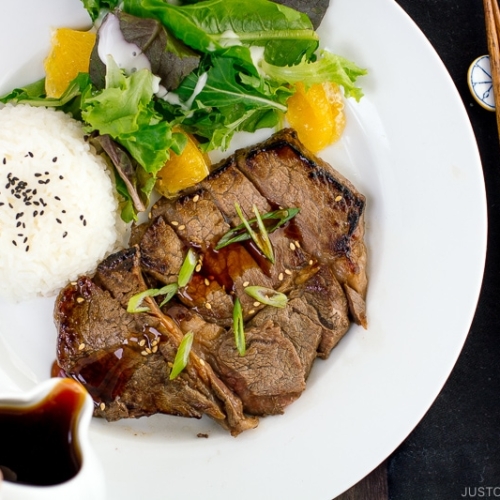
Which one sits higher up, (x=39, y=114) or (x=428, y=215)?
(x=39, y=114)

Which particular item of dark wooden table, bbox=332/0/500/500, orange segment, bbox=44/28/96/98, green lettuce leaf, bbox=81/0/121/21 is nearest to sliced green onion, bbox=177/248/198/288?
orange segment, bbox=44/28/96/98

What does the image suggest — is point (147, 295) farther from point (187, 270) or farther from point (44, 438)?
point (44, 438)

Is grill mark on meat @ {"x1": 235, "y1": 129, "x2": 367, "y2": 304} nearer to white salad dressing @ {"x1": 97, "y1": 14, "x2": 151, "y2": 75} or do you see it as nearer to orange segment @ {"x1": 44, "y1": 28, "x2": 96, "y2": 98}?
white salad dressing @ {"x1": 97, "y1": 14, "x2": 151, "y2": 75}

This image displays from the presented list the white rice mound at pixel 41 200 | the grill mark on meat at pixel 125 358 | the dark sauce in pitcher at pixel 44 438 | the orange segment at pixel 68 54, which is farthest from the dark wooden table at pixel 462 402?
the white rice mound at pixel 41 200

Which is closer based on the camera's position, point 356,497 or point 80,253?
point 80,253

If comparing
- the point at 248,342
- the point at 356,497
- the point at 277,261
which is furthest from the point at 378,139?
the point at 356,497

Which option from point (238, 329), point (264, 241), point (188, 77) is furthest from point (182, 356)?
point (188, 77)

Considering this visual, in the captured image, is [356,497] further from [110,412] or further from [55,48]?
[55,48]
